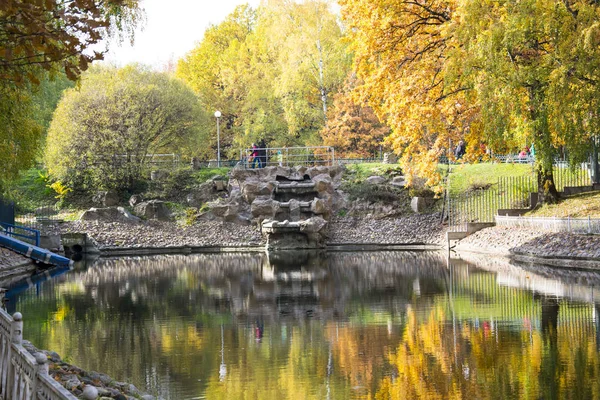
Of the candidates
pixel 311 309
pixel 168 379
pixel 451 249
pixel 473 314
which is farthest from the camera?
pixel 451 249

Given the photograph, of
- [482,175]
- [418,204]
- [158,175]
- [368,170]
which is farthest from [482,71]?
[158,175]

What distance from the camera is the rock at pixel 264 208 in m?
42.2

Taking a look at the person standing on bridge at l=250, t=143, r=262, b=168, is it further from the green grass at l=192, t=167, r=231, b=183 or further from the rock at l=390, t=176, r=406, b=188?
the rock at l=390, t=176, r=406, b=188

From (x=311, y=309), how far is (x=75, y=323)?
16.9 feet

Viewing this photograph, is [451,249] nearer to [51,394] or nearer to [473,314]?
[473,314]

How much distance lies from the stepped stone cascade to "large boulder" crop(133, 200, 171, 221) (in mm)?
3421

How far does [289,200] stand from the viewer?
43.0 meters

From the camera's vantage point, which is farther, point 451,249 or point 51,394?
point 451,249

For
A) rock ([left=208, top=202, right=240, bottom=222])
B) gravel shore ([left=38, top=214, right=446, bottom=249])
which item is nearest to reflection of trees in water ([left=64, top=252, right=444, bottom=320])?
gravel shore ([left=38, top=214, right=446, bottom=249])

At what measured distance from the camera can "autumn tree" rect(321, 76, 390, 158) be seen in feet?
169

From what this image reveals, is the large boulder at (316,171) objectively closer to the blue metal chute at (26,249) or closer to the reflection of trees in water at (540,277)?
the reflection of trees in water at (540,277)

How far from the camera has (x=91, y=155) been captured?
46.1 m

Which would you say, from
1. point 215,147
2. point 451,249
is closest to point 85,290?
point 451,249

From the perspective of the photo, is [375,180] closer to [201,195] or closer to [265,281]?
[201,195]
